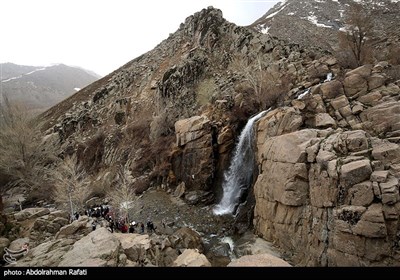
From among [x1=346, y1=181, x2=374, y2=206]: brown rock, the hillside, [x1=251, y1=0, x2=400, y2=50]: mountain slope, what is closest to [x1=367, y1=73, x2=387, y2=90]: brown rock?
the hillside

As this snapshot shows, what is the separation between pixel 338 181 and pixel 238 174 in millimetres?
11885

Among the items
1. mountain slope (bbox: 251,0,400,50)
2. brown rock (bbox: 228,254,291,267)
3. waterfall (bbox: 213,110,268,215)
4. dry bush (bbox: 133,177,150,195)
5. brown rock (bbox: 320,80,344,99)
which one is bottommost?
dry bush (bbox: 133,177,150,195)

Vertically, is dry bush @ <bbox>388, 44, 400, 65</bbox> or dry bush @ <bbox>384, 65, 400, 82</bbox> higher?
dry bush @ <bbox>388, 44, 400, 65</bbox>

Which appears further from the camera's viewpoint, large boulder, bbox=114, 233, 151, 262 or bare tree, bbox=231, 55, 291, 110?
bare tree, bbox=231, 55, 291, 110

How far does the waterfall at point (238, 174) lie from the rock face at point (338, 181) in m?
4.21

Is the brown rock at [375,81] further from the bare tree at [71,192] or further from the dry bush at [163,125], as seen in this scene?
the bare tree at [71,192]

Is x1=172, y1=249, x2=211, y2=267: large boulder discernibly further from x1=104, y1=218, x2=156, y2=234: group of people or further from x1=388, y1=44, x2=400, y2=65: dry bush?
x1=388, y1=44, x2=400, y2=65: dry bush

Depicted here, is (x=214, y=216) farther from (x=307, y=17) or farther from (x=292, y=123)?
(x=307, y=17)

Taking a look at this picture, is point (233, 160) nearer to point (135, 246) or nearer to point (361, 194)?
point (361, 194)

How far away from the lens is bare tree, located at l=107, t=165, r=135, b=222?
76.5 feet

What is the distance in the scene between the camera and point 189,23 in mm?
52031

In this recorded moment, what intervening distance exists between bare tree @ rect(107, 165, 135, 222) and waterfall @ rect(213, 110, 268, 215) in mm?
8363

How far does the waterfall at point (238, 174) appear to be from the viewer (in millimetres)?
23328

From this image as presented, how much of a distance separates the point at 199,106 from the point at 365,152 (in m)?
25.7
